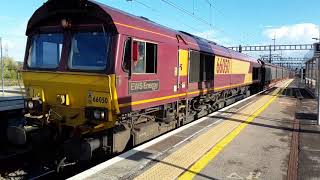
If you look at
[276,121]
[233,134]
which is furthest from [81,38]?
[276,121]

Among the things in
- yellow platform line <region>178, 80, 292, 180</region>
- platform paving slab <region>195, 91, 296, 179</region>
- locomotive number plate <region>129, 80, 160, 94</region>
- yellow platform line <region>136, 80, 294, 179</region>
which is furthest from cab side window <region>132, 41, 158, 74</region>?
platform paving slab <region>195, 91, 296, 179</region>

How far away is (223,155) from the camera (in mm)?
7734

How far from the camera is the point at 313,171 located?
22.8 ft

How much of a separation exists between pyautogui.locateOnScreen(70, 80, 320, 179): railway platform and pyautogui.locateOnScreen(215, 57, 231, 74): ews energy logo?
3.97 metres

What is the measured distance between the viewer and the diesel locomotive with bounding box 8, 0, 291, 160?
738 cm

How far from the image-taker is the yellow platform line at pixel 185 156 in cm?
636

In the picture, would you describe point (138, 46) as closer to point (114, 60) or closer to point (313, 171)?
point (114, 60)

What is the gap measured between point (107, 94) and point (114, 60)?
68 cm

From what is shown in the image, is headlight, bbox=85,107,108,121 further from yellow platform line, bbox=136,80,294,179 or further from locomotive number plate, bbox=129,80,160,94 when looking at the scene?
yellow platform line, bbox=136,80,294,179

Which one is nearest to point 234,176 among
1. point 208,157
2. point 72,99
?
point 208,157

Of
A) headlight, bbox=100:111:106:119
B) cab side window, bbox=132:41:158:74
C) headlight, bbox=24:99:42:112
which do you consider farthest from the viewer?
headlight, bbox=24:99:42:112

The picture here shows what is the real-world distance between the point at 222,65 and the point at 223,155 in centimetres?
909

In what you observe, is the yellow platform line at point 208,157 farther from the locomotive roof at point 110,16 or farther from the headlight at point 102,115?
the locomotive roof at point 110,16

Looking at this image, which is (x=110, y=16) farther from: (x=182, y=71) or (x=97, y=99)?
(x=182, y=71)
